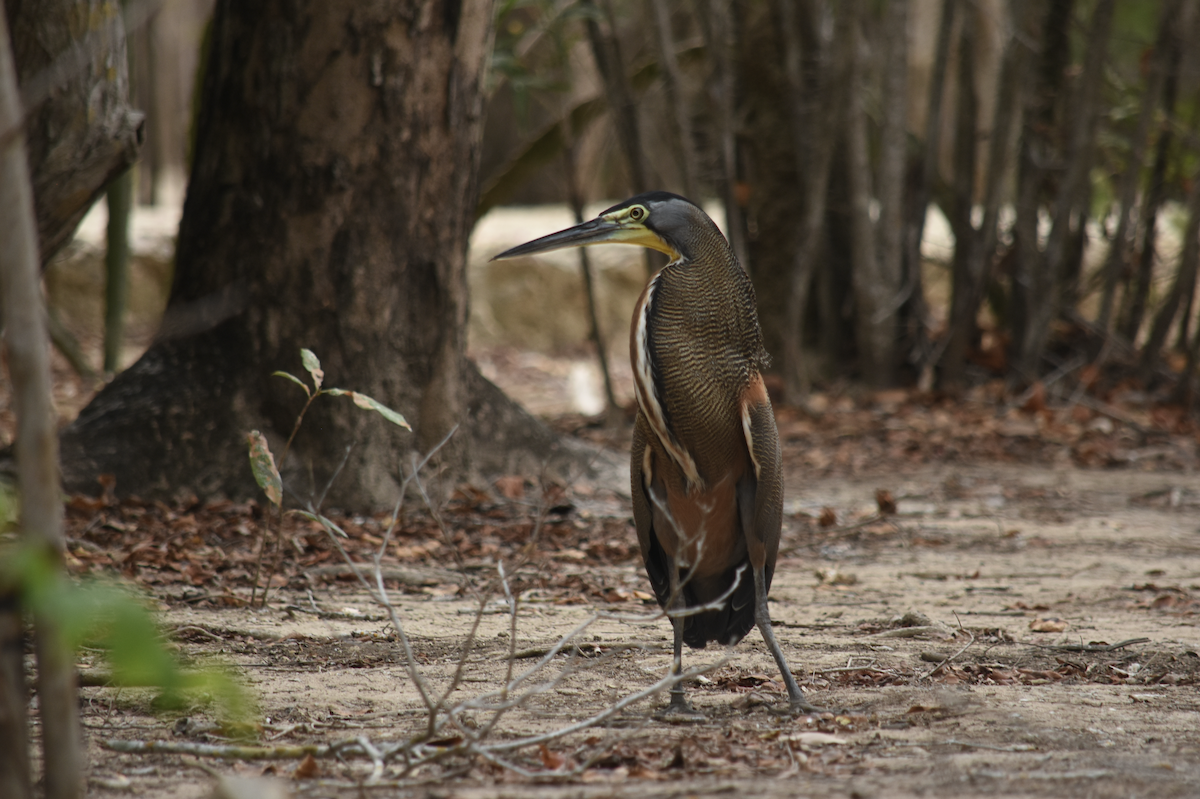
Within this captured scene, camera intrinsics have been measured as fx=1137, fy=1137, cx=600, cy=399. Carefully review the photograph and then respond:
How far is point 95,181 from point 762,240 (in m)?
5.42

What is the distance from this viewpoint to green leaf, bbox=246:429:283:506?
11.1 ft

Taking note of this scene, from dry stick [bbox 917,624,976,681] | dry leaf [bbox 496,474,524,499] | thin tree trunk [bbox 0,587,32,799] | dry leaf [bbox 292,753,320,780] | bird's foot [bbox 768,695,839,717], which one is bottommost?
dry stick [bbox 917,624,976,681]

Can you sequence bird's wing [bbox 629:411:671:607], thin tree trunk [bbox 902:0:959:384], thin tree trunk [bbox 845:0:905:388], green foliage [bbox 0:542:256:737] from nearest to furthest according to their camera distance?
green foliage [bbox 0:542:256:737], bird's wing [bbox 629:411:671:607], thin tree trunk [bbox 845:0:905:388], thin tree trunk [bbox 902:0:959:384]

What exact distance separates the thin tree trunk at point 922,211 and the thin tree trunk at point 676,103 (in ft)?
6.24

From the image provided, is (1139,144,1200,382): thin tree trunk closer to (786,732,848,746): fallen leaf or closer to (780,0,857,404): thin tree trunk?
(780,0,857,404): thin tree trunk

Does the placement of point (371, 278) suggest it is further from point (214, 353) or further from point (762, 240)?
point (762, 240)

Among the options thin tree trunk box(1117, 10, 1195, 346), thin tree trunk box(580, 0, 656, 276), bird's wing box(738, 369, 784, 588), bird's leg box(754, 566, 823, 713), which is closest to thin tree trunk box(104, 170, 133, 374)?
thin tree trunk box(580, 0, 656, 276)

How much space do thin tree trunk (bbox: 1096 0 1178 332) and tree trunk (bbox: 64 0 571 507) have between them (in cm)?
447

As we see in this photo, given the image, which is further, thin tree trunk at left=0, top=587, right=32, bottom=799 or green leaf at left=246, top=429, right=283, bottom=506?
green leaf at left=246, top=429, right=283, bottom=506

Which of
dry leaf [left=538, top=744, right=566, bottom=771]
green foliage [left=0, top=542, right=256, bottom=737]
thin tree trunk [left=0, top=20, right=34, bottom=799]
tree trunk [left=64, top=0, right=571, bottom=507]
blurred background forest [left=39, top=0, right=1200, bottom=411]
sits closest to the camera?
green foliage [left=0, top=542, right=256, bottom=737]

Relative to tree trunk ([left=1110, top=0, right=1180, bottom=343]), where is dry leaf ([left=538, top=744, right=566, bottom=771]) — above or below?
below

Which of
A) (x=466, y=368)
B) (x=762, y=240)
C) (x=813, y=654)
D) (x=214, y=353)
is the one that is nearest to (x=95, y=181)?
(x=214, y=353)

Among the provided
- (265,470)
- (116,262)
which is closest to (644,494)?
(265,470)

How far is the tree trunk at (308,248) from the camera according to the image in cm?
462
